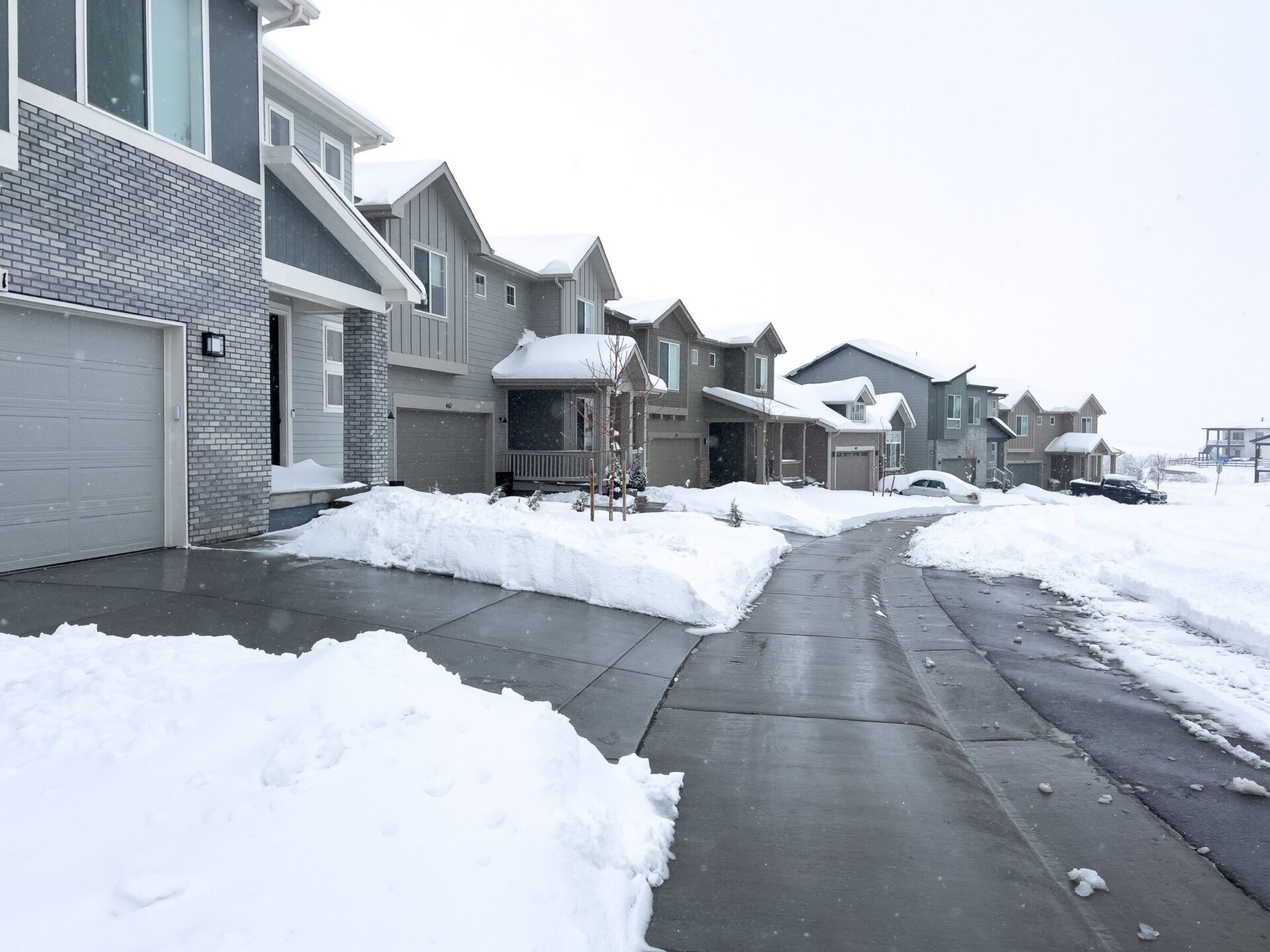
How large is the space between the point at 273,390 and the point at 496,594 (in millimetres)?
8158

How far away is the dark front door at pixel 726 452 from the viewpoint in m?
35.1

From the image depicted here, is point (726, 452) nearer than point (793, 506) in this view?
No

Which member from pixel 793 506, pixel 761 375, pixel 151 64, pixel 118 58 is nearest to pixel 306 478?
pixel 151 64

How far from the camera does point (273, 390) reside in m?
14.9

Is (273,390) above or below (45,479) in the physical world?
above

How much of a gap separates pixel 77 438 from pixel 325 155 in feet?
31.2

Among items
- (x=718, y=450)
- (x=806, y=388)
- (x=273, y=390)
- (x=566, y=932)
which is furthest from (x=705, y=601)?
(x=806, y=388)

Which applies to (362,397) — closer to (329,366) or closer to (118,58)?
(329,366)

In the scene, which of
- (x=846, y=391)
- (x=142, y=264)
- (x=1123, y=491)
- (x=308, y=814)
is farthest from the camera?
(x=846, y=391)

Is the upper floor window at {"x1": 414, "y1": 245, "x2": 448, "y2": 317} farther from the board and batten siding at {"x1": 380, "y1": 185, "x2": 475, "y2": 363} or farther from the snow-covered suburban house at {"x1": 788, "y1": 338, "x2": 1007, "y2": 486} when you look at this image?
the snow-covered suburban house at {"x1": 788, "y1": 338, "x2": 1007, "y2": 486}

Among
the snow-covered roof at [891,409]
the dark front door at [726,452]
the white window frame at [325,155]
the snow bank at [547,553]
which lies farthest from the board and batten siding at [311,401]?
the snow-covered roof at [891,409]

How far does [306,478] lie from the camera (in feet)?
45.1

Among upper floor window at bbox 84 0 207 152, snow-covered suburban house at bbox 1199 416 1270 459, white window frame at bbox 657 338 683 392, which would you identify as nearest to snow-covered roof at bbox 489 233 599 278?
white window frame at bbox 657 338 683 392

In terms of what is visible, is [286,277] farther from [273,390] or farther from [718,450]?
[718,450]
